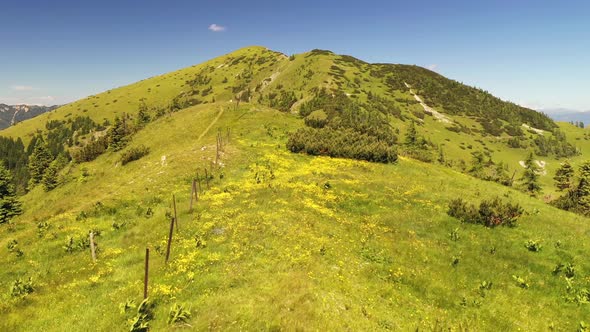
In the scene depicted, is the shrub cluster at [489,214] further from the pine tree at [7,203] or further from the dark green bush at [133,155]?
the pine tree at [7,203]

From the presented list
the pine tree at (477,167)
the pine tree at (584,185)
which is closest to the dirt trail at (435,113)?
the pine tree at (477,167)

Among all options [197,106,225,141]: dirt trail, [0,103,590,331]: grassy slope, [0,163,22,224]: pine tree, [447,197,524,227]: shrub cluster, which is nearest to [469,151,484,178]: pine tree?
[0,103,590,331]: grassy slope

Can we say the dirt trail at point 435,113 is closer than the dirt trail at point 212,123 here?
No

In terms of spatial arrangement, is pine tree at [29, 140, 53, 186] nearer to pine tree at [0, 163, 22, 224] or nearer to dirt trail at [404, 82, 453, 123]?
pine tree at [0, 163, 22, 224]

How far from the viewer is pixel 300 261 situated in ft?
63.1

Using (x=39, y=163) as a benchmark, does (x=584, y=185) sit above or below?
below

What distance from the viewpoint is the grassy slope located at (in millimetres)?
14938

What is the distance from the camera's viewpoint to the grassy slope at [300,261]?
49.0ft

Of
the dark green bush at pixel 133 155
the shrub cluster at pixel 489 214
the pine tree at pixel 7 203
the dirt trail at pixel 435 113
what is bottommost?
the pine tree at pixel 7 203

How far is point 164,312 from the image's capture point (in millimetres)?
14430

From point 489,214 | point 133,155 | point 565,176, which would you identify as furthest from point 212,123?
point 565,176

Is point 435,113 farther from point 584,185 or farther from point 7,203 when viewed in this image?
point 7,203

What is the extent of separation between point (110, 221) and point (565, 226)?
40620 mm

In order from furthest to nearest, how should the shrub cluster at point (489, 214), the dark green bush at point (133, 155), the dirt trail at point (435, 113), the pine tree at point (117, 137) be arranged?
the dirt trail at point (435, 113)
the pine tree at point (117, 137)
the dark green bush at point (133, 155)
the shrub cluster at point (489, 214)
